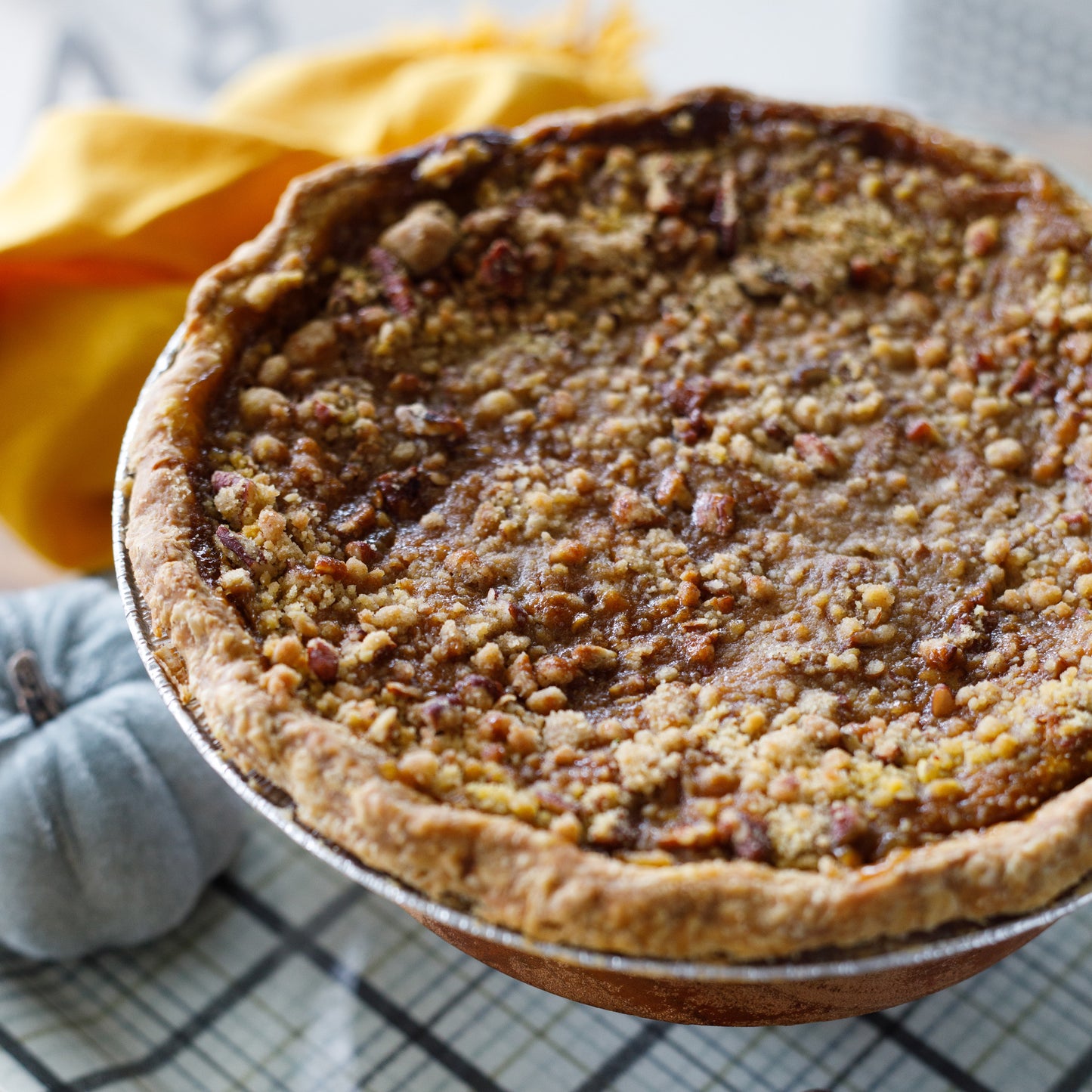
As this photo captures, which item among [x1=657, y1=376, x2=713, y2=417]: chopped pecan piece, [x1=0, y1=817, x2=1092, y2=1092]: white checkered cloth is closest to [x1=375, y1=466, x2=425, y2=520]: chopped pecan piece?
[x1=657, y1=376, x2=713, y2=417]: chopped pecan piece

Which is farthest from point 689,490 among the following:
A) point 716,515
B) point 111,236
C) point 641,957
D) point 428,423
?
point 111,236

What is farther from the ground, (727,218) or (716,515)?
(727,218)

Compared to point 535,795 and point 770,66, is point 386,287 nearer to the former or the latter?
point 535,795

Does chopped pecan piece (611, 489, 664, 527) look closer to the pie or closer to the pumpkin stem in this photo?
A: the pie

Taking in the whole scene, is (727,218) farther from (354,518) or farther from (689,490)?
(354,518)

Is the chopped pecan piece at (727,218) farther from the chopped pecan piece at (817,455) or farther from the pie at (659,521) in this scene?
the chopped pecan piece at (817,455)

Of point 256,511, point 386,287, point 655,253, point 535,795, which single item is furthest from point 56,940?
point 655,253

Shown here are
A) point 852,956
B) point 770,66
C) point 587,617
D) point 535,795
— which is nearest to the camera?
point 852,956
